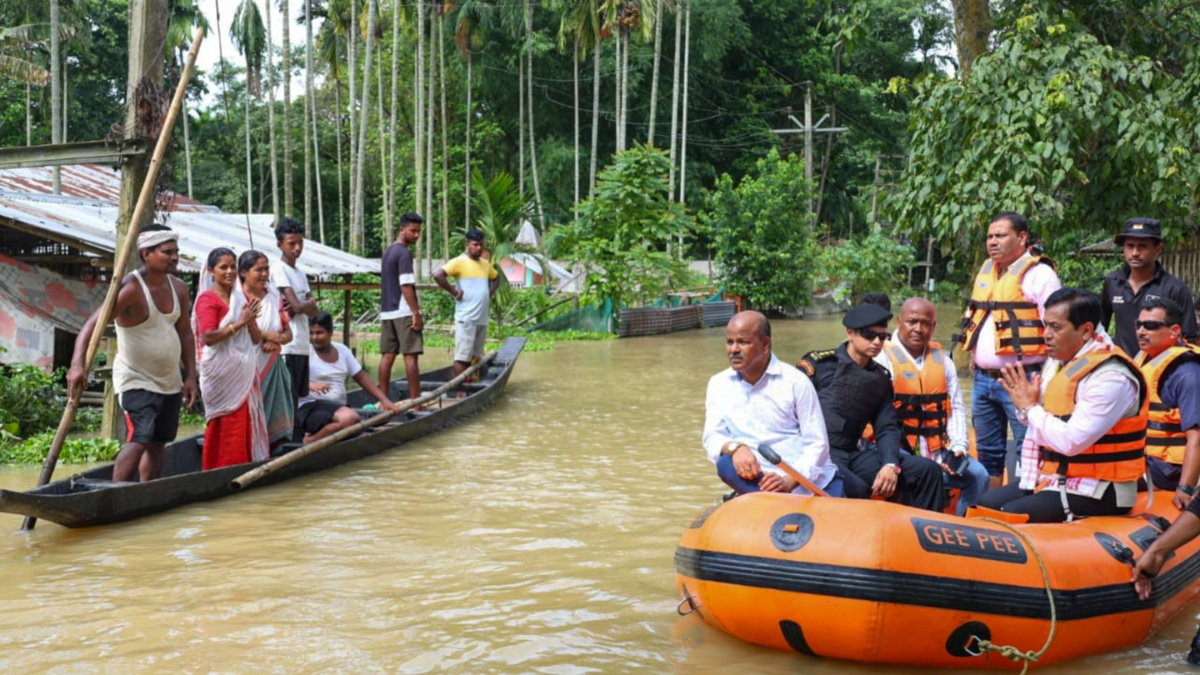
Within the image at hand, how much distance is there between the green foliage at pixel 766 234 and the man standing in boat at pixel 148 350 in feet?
84.8

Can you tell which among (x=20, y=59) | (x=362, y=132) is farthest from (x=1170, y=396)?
(x=20, y=59)

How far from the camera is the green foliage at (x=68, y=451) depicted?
880 centimetres

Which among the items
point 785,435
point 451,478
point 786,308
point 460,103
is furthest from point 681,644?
point 460,103

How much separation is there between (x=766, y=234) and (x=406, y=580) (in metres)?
27.1

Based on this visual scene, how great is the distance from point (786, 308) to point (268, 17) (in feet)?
56.0

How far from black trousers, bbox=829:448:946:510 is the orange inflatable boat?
2.49ft

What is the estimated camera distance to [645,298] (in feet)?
82.7

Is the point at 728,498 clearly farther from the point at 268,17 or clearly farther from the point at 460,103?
the point at 460,103

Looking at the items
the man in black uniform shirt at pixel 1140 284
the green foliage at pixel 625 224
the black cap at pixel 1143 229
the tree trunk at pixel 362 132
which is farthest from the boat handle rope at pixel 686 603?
the tree trunk at pixel 362 132

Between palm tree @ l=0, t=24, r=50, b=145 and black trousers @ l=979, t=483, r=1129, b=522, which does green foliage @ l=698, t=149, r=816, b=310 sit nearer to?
palm tree @ l=0, t=24, r=50, b=145

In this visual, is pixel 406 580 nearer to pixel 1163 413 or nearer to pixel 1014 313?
pixel 1014 313

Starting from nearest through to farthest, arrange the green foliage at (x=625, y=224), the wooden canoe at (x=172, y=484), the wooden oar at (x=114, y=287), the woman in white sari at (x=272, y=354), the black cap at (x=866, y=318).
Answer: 1. the black cap at (x=866, y=318)
2. the wooden canoe at (x=172, y=484)
3. the wooden oar at (x=114, y=287)
4. the woman in white sari at (x=272, y=354)
5. the green foliage at (x=625, y=224)

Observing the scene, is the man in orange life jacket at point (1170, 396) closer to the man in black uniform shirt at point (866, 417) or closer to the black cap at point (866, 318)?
the man in black uniform shirt at point (866, 417)

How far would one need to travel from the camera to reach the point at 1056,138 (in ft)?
37.0
